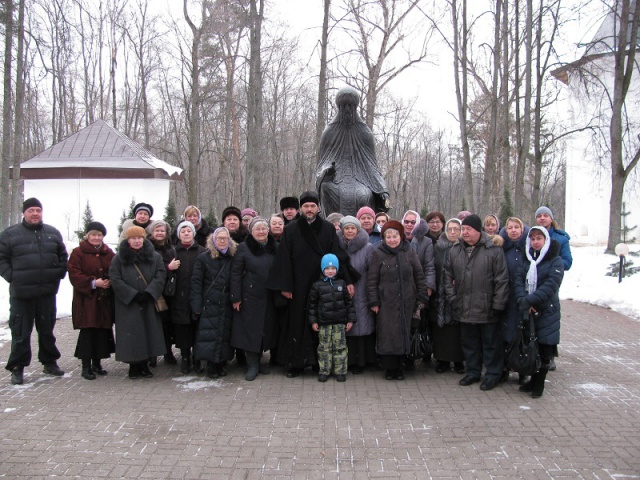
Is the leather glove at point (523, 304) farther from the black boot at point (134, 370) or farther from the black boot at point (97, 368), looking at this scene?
the black boot at point (97, 368)

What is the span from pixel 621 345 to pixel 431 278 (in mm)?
3322

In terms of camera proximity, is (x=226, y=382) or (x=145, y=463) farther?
(x=226, y=382)

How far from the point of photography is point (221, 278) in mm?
5711

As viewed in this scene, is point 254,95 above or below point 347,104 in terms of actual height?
above

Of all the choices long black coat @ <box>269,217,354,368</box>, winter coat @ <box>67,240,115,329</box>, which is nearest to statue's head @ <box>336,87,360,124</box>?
long black coat @ <box>269,217,354,368</box>

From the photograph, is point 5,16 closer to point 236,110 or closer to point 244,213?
point 244,213

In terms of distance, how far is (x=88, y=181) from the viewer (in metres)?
22.9

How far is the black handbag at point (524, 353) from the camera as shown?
502 centimetres

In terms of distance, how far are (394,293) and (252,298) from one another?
4.81 feet

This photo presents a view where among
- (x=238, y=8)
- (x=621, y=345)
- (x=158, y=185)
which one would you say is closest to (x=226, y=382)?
(x=621, y=345)

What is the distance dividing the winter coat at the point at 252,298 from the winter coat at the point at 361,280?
84 centimetres

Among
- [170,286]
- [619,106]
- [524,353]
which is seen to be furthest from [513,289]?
[619,106]

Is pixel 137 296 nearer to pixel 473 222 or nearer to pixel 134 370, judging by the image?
pixel 134 370

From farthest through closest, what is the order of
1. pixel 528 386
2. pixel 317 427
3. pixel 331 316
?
pixel 331 316 → pixel 528 386 → pixel 317 427
